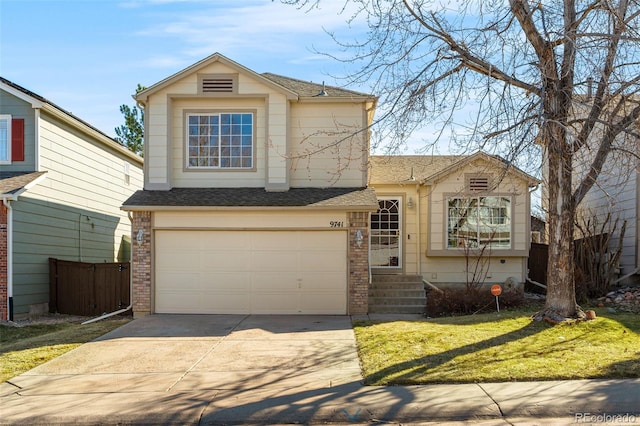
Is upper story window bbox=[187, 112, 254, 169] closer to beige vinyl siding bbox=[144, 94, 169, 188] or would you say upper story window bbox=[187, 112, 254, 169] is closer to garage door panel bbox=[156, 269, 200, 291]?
beige vinyl siding bbox=[144, 94, 169, 188]

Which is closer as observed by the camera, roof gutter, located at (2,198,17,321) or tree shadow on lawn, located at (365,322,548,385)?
tree shadow on lawn, located at (365,322,548,385)

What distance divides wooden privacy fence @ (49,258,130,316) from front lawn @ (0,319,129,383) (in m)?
1.67

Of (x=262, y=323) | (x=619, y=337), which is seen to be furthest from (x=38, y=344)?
(x=619, y=337)

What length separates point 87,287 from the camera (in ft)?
52.0

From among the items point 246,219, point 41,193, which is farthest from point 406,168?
point 41,193

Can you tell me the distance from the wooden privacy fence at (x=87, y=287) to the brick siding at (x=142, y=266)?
144 cm

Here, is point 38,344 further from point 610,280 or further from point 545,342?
point 610,280

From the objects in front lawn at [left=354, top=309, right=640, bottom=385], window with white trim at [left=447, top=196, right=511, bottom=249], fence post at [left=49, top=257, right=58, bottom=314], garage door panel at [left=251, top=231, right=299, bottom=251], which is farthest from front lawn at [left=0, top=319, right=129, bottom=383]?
window with white trim at [left=447, top=196, right=511, bottom=249]

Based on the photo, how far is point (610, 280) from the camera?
49.6 feet

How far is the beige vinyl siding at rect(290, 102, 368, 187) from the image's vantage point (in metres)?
14.9

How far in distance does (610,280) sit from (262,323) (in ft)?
30.2

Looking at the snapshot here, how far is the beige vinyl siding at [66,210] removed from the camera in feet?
49.3

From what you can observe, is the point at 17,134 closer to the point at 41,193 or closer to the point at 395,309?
the point at 41,193

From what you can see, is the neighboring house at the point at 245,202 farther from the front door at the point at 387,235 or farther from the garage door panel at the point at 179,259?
the front door at the point at 387,235
